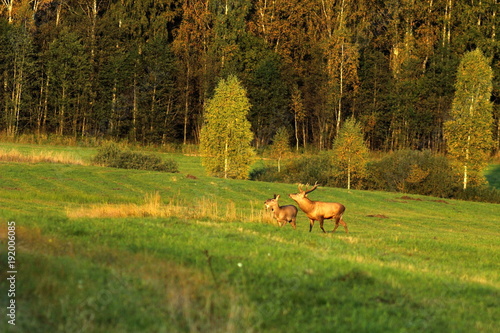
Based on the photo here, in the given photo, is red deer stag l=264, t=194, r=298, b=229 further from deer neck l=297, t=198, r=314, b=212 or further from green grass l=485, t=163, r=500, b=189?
green grass l=485, t=163, r=500, b=189

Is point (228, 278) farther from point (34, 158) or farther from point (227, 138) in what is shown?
→ point (227, 138)

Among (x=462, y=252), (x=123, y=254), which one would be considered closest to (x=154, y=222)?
(x=123, y=254)

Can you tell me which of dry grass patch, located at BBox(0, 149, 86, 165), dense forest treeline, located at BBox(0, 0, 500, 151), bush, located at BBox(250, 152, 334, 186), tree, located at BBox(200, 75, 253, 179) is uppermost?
dense forest treeline, located at BBox(0, 0, 500, 151)

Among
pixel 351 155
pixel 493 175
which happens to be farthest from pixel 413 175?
pixel 493 175

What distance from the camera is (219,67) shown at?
79.8m

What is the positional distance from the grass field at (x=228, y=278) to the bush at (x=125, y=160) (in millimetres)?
27394

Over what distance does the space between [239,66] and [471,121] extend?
3283cm

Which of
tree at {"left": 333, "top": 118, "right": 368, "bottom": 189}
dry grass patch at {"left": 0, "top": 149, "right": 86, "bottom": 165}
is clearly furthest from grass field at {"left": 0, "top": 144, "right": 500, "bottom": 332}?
tree at {"left": 333, "top": 118, "right": 368, "bottom": 189}

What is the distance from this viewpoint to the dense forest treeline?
73688mm

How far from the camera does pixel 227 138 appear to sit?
54688mm

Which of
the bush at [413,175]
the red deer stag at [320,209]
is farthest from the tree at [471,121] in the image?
the red deer stag at [320,209]

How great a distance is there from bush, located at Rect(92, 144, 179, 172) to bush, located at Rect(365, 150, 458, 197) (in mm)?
19015

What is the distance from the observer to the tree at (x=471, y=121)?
55.7 meters

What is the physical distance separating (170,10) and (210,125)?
120ft
